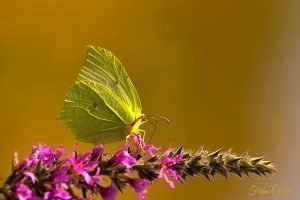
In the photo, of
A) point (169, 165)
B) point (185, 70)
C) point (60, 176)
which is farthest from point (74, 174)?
point (185, 70)

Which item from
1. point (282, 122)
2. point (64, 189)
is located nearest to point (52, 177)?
point (64, 189)

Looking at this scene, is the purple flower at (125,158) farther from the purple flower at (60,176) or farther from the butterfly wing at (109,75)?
the butterfly wing at (109,75)

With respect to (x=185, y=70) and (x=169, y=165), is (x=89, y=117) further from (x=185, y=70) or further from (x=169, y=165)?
(x=185, y=70)

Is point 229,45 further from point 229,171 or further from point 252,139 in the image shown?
point 229,171

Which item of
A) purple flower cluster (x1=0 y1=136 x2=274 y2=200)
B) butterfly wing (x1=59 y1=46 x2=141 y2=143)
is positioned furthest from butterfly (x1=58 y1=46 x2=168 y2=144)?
purple flower cluster (x1=0 y1=136 x2=274 y2=200)

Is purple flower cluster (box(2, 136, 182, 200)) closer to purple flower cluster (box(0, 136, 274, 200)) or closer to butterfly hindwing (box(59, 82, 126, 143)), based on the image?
purple flower cluster (box(0, 136, 274, 200))

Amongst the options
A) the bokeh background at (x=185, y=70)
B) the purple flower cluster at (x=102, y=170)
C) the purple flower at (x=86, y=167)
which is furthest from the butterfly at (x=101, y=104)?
the bokeh background at (x=185, y=70)
